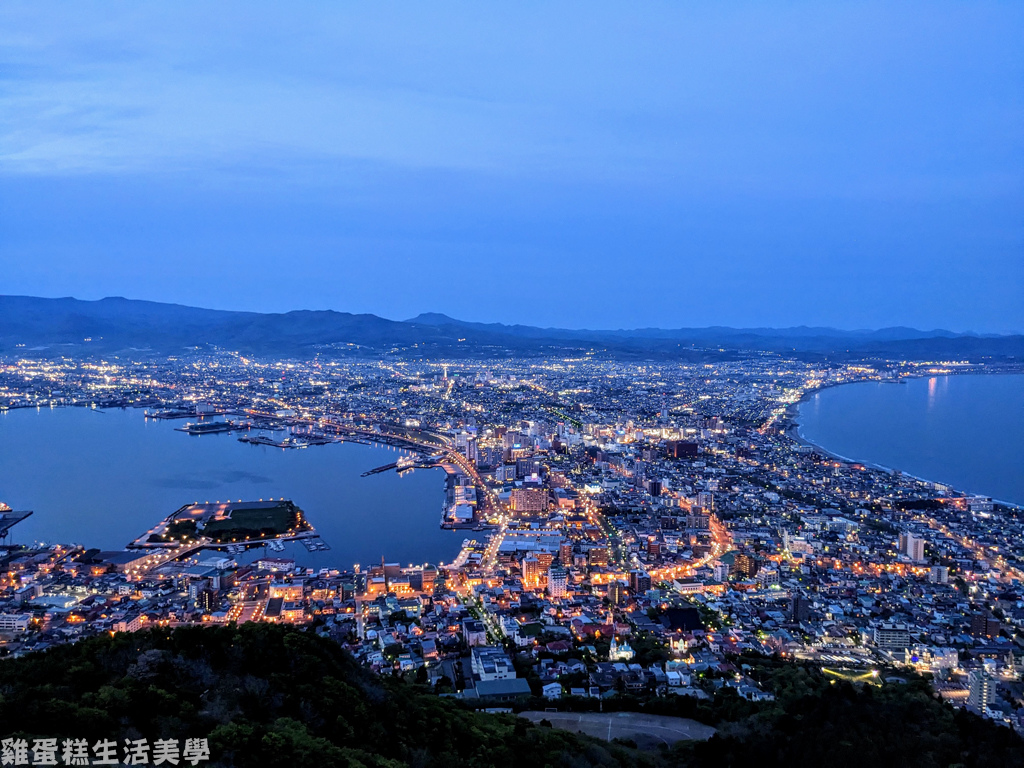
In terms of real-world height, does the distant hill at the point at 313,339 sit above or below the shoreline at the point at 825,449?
above

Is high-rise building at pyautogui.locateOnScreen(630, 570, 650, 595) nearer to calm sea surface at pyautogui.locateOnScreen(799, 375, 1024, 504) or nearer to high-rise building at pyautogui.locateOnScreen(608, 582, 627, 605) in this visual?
high-rise building at pyautogui.locateOnScreen(608, 582, 627, 605)

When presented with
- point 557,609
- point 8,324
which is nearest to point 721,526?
point 557,609

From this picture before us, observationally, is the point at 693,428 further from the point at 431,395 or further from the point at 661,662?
the point at 661,662

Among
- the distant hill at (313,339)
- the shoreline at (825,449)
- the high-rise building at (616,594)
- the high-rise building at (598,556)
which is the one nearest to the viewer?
the high-rise building at (616,594)

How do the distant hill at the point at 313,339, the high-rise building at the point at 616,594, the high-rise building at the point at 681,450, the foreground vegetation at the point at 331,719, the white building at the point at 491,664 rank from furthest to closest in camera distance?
the distant hill at the point at 313,339
the high-rise building at the point at 681,450
the high-rise building at the point at 616,594
the white building at the point at 491,664
the foreground vegetation at the point at 331,719

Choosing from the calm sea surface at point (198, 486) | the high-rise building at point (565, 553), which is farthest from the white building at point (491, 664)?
the calm sea surface at point (198, 486)

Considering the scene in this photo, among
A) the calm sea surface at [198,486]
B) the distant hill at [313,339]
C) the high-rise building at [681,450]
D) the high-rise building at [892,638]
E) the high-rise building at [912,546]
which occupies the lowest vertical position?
the calm sea surface at [198,486]

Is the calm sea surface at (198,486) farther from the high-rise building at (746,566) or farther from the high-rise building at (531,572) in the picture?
the high-rise building at (746,566)


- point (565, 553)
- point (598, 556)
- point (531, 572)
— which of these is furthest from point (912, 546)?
point (531, 572)
